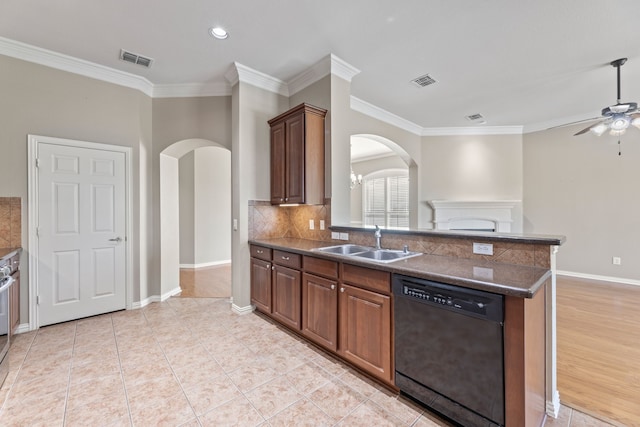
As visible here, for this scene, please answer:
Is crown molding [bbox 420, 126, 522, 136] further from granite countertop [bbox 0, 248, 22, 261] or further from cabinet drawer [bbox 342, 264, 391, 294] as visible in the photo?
granite countertop [bbox 0, 248, 22, 261]

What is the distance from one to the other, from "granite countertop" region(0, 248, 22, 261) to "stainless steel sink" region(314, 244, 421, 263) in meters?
2.72

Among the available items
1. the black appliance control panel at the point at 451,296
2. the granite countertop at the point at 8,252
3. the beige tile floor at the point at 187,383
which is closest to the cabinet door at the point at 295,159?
the beige tile floor at the point at 187,383

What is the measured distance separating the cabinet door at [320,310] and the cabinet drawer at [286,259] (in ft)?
0.57

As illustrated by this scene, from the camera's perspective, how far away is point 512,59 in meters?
3.29

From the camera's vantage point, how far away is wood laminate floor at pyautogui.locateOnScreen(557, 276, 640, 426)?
1.94 meters

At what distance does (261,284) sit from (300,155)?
1600mm

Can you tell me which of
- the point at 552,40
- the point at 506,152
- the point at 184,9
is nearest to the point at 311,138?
the point at 184,9

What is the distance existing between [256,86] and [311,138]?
1.16 m

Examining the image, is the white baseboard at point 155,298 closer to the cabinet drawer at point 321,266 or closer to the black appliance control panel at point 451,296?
the cabinet drawer at point 321,266

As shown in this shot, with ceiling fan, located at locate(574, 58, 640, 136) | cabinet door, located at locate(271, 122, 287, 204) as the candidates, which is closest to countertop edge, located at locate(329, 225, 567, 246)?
cabinet door, located at locate(271, 122, 287, 204)

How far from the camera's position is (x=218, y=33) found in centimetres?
281

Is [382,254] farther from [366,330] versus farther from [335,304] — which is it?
[366,330]

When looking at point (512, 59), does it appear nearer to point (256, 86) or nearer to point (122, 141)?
point (256, 86)

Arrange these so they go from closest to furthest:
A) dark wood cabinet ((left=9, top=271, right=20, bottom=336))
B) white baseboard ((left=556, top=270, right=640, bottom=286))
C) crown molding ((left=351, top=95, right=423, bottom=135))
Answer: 1. dark wood cabinet ((left=9, top=271, right=20, bottom=336))
2. crown molding ((left=351, top=95, right=423, bottom=135))
3. white baseboard ((left=556, top=270, right=640, bottom=286))
